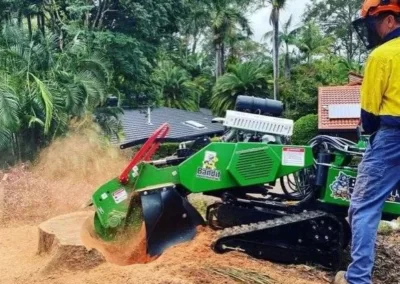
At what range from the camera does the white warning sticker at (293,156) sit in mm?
5113

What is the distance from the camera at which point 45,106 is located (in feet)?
40.3

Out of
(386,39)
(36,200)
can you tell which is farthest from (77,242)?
(36,200)

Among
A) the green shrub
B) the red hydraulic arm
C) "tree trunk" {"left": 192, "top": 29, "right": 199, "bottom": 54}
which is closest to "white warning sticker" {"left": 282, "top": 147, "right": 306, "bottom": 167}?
the red hydraulic arm

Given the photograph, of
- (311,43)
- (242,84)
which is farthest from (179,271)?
(311,43)

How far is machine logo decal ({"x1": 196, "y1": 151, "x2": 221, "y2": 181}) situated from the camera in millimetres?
5098

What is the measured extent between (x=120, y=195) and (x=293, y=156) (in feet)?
4.92

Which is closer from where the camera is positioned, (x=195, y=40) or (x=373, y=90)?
(x=373, y=90)

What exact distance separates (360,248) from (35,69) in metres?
10.7

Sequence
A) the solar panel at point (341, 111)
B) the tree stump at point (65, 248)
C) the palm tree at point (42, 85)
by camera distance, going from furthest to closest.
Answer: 1. the solar panel at point (341, 111)
2. the palm tree at point (42, 85)
3. the tree stump at point (65, 248)

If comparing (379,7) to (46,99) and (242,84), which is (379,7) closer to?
(46,99)

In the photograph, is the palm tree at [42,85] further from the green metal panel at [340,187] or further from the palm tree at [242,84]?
the palm tree at [242,84]

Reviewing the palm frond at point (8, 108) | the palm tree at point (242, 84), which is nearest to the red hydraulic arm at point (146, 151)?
the palm frond at point (8, 108)

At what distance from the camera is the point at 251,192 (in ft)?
17.7

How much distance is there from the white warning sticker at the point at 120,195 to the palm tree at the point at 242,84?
101 feet
